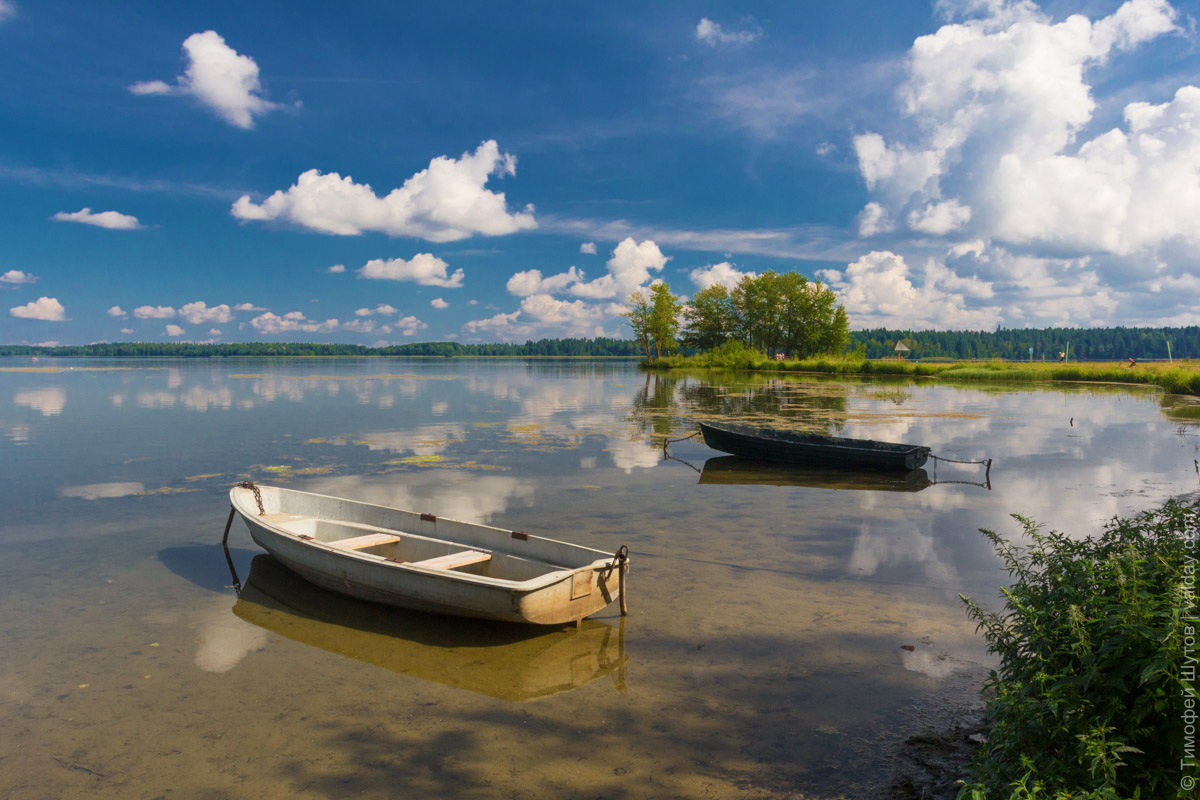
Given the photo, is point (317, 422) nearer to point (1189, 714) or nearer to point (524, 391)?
point (524, 391)

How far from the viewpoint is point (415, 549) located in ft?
29.3

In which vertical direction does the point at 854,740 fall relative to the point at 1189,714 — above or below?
below

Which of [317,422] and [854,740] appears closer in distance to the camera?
[854,740]

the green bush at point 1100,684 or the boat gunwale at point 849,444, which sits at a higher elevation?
the green bush at point 1100,684

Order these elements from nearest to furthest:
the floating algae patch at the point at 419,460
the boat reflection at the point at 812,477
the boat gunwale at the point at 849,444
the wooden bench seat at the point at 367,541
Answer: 1. the wooden bench seat at the point at 367,541
2. the boat reflection at the point at 812,477
3. the boat gunwale at the point at 849,444
4. the floating algae patch at the point at 419,460

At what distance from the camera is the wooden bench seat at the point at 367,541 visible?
8.77 meters

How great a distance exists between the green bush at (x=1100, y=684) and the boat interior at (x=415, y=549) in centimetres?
480

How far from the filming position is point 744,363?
85812mm

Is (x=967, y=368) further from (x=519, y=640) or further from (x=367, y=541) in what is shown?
(x=519, y=640)

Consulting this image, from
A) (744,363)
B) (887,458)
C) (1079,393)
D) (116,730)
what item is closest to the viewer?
(116,730)

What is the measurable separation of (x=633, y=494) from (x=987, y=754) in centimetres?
1069

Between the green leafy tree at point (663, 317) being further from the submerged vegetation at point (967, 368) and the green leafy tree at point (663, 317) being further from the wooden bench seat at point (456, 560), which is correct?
the wooden bench seat at point (456, 560)

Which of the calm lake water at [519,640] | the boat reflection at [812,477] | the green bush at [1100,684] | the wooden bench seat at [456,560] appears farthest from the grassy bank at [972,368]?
the wooden bench seat at [456,560]

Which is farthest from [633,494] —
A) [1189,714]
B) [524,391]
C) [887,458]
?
[524,391]
